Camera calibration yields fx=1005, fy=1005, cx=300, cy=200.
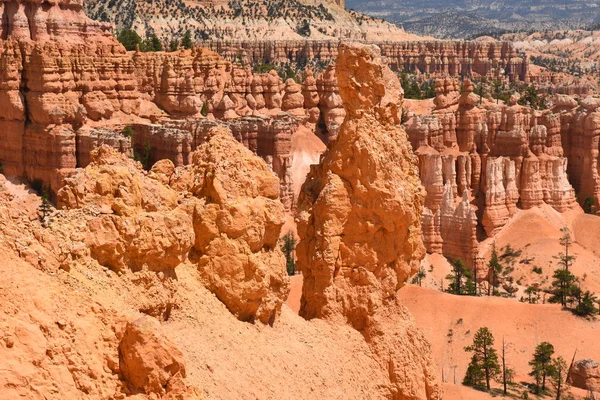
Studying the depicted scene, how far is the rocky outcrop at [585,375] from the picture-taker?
35.1 metres

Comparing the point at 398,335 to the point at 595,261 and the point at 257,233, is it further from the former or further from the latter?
the point at 595,261

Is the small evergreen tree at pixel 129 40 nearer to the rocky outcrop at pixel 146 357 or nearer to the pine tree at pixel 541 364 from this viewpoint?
the pine tree at pixel 541 364

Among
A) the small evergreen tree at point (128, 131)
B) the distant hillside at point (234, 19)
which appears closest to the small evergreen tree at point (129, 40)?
the small evergreen tree at point (128, 131)

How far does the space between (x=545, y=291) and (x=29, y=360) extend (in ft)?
128

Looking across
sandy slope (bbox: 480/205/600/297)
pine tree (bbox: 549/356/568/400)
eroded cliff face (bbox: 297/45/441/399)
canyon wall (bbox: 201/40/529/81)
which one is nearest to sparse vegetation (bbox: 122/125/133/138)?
sandy slope (bbox: 480/205/600/297)

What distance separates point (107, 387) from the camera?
10.6 m

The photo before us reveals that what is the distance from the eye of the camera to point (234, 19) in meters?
134

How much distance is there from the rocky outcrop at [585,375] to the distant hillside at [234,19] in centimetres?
8564

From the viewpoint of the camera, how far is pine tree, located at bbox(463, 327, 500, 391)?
108ft

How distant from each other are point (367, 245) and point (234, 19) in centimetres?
11879

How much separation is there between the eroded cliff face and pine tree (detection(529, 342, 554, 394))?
16.4m

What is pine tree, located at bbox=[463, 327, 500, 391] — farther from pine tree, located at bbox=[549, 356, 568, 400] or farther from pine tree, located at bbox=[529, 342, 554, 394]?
pine tree, located at bbox=[549, 356, 568, 400]

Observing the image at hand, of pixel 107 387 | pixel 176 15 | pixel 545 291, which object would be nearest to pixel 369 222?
pixel 107 387

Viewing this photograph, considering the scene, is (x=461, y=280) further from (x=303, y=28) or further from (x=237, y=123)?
(x=303, y=28)
